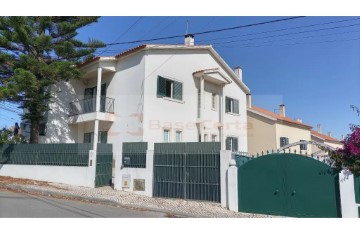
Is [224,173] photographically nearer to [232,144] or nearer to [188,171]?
[188,171]

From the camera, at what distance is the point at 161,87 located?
1546 centimetres

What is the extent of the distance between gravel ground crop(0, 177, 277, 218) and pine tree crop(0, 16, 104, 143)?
473 cm

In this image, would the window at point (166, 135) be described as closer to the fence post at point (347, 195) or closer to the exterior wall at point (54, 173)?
Result: the exterior wall at point (54, 173)

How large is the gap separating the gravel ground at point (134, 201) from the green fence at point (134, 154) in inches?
46.8

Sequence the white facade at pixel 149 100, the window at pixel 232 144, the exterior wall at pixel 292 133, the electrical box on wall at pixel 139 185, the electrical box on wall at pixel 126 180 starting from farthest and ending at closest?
the exterior wall at pixel 292 133 < the window at pixel 232 144 < the white facade at pixel 149 100 < the electrical box on wall at pixel 126 180 < the electrical box on wall at pixel 139 185

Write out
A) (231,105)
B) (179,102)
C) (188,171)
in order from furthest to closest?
(231,105), (179,102), (188,171)

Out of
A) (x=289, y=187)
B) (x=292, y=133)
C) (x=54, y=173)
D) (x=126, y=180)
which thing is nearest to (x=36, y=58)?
(x=54, y=173)

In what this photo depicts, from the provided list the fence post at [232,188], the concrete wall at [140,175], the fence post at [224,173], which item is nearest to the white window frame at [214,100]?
the concrete wall at [140,175]

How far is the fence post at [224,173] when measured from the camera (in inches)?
378

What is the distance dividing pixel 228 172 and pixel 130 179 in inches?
172

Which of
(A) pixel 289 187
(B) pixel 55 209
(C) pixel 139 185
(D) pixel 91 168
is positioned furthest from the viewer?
(D) pixel 91 168

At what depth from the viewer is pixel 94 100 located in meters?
16.3

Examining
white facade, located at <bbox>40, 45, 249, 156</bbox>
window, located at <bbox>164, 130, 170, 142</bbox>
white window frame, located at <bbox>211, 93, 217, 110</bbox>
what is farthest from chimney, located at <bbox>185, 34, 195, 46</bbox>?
window, located at <bbox>164, 130, 170, 142</bbox>

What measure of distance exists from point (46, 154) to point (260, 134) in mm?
16476
